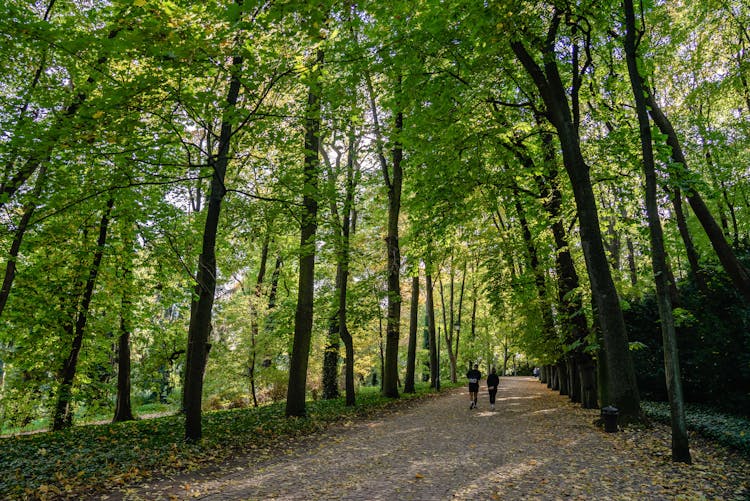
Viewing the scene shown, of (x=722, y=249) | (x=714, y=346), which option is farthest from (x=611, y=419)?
(x=722, y=249)

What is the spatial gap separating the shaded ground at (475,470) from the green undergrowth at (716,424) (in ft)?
0.88

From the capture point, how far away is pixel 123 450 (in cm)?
766

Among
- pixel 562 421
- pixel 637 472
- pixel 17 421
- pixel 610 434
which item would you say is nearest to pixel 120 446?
pixel 17 421

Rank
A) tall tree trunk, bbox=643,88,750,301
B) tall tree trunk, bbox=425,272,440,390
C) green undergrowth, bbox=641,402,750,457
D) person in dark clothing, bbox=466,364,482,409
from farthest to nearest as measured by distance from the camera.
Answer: tall tree trunk, bbox=425,272,440,390 → person in dark clothing, bbox=466,364,482,409 → tall tree trunk, bbox=643,88,750,301 → green undergrowth, bbox=641,402,750,457

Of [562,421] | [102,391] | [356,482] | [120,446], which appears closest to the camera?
[356,482]

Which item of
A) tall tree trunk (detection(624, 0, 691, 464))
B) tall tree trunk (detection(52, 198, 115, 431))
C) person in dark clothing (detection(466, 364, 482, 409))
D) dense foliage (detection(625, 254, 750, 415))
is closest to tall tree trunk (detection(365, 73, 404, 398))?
person in dark clothing (detection(466, 364, 482, 409))

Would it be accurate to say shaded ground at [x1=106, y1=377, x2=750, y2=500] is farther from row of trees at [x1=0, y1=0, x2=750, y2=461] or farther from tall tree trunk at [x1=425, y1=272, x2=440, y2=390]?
tall tree trunk at [x1=425, y1=272, x2=440, y2=390]

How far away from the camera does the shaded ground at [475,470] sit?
5.53 metres

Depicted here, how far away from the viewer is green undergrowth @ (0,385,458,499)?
5871 mm

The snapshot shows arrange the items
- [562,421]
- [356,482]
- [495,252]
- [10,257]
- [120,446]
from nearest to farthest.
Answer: [356,482], [120,446], [10,257], [562,421], [495,252]

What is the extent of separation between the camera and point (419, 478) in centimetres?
622

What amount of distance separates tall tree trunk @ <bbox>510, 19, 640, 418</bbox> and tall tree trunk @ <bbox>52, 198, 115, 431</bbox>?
461 inches

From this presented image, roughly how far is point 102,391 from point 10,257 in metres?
6.25

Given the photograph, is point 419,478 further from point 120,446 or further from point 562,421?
point 562,421
